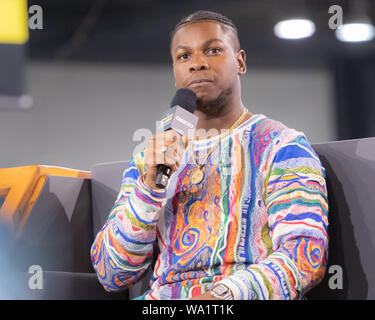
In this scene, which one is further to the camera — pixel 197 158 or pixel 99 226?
pixel 99 226

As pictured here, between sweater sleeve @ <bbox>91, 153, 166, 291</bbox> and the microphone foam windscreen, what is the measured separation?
0.18m

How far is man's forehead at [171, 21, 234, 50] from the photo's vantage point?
150 cm

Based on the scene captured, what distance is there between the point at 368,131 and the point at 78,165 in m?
1.95

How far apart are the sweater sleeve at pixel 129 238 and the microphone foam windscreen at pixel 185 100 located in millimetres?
182

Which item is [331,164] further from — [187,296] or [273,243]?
[187,296]

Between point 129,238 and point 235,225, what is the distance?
240 mm

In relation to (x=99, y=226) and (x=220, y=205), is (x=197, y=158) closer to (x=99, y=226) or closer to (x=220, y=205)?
(x=220, y=205)

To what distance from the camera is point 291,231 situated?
1.23 meters

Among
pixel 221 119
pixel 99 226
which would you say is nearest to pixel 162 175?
pixel 221 119

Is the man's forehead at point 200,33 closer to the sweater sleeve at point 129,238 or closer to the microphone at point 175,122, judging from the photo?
the microphone at point 175,122

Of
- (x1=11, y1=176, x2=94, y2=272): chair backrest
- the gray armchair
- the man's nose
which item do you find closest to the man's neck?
the man's nose

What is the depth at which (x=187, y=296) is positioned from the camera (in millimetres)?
1320

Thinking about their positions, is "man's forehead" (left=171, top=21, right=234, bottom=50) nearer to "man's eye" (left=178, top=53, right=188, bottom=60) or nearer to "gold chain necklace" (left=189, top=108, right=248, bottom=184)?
"man's eye" (left=178, top=53, right=188, bottom=60)
